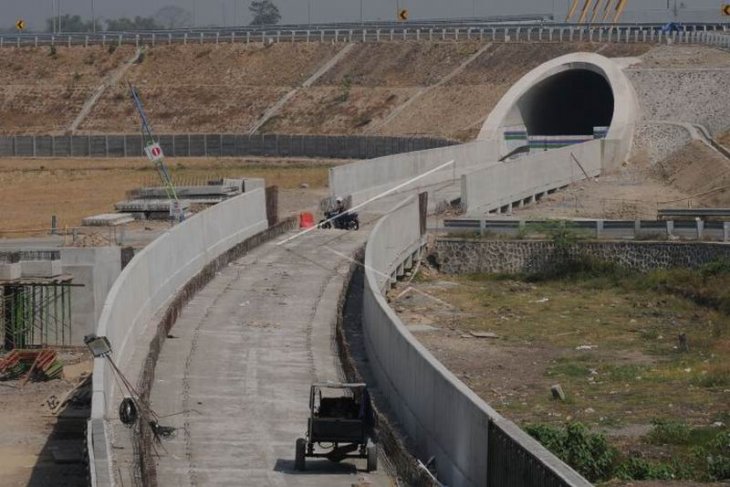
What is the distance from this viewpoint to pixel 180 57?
115438mm

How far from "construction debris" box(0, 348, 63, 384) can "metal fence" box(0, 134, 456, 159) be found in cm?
4780

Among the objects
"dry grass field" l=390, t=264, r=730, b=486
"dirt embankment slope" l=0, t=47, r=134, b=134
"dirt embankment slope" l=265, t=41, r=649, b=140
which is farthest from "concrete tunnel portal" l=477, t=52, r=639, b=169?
"dirt embankment slope" l=0, t=47, r=134, b=134

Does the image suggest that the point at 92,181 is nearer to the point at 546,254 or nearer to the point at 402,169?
the point at 402,169

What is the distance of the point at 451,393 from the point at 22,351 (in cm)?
1497

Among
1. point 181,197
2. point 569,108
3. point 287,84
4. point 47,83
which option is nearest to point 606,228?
point 181,197

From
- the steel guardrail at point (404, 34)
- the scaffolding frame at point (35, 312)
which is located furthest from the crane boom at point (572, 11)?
the scaffolding frame at point (35, 312)

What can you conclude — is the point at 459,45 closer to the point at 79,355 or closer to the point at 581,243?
the point at 581,243

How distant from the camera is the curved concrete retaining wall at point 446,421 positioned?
1873 cm

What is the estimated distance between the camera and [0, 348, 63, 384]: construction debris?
33781 millimetres

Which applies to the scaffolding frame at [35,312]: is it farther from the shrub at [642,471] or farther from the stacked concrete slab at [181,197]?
the shrub at [642,471]

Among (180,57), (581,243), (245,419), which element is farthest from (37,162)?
(245,419)

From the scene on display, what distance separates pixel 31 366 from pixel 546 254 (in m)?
18.2

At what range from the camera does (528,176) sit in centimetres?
5894

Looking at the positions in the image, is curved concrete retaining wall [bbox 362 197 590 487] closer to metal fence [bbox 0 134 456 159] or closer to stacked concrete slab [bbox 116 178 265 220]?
stacked concrete slab [bbox 116 178 265 220]
